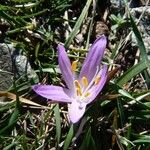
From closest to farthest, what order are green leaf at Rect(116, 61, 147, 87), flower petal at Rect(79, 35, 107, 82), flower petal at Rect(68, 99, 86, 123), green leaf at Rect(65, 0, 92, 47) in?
1. flower petal at Rect(68, 99, 86, 123)
2. flower petal at Rect(79, 35, 107, 82)
3. green leaf at Rect(116, 61, 147, 87)
4. green leaf at Rect(65, 0, 92, 47)

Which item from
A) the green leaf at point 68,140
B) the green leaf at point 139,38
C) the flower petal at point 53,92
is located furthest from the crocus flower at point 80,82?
the green leaf at point 139,38

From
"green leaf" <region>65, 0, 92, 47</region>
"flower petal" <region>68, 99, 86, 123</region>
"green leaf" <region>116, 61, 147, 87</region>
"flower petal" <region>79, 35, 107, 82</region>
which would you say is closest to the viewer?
"flower petal" <region>68, 99, 86, 123</region>

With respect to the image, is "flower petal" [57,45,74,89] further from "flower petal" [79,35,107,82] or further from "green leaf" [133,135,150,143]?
"green leaf" [133,135,150,143]

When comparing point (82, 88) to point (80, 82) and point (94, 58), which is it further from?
point (94, 58)

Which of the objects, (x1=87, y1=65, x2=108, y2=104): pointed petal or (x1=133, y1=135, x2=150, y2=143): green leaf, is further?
(x1=133, y1=135, x2=150, y2=143): green leaf

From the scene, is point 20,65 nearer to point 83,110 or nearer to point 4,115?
point 4,115

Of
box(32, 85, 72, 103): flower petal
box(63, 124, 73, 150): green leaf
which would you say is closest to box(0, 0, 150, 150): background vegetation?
box(63, 124, 73, 150): green leaf

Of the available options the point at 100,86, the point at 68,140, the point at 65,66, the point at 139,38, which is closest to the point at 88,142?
the point at 68,140

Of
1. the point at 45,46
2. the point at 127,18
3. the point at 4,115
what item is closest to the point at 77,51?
the point at 45,46
